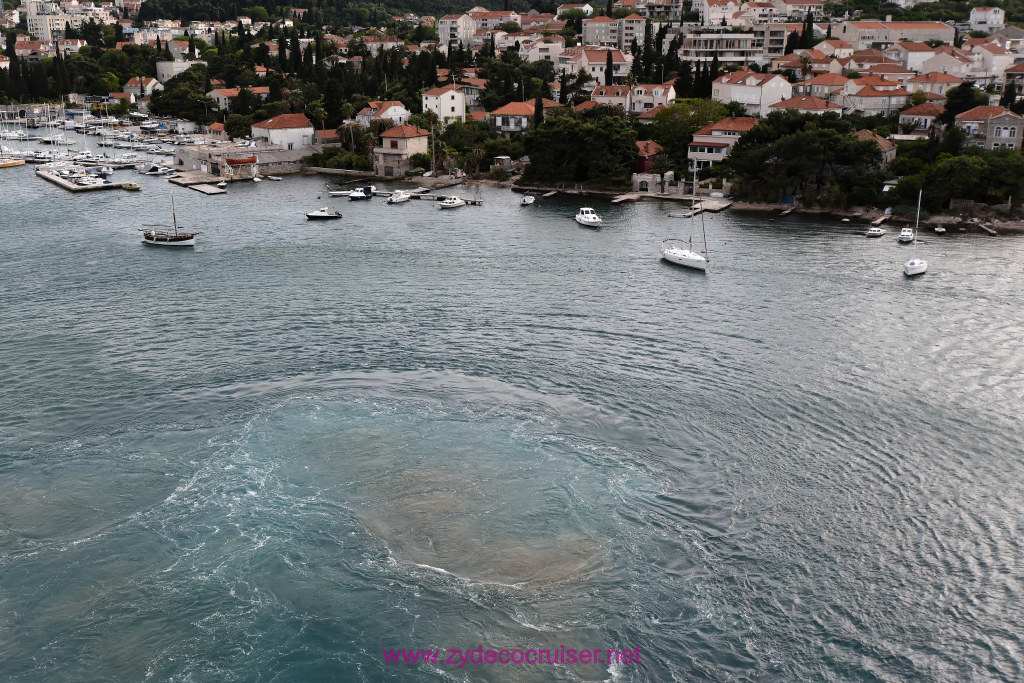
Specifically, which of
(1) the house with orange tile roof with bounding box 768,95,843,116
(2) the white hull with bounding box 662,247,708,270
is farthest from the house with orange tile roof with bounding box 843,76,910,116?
(2) the white hull with bounding box 662,247,708,270

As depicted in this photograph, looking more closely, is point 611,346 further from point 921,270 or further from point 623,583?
point 921,270

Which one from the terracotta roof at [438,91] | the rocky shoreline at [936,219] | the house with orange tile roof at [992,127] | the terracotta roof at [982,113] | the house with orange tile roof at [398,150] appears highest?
the terracotta roof at [438,91]

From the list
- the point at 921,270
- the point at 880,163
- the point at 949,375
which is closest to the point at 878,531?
the point at 949,375

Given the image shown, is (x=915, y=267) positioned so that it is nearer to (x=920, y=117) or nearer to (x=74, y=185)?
(x=920, y=117)

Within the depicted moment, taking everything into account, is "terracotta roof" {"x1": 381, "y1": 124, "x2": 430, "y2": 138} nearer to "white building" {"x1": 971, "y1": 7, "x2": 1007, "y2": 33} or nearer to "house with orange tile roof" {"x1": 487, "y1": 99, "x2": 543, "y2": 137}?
"house with orange tile roof" {"x1": 487, "y1": 99, "x2": 543, "y2": 137}

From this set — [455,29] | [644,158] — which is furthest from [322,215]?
[455,29]

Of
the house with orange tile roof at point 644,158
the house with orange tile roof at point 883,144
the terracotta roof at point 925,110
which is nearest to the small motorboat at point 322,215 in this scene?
the house with orange tile roof at point 644,158

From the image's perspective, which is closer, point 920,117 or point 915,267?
point 915,267

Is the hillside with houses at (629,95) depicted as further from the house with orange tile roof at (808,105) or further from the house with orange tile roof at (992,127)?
the house with orange tile roof at (808,105)
